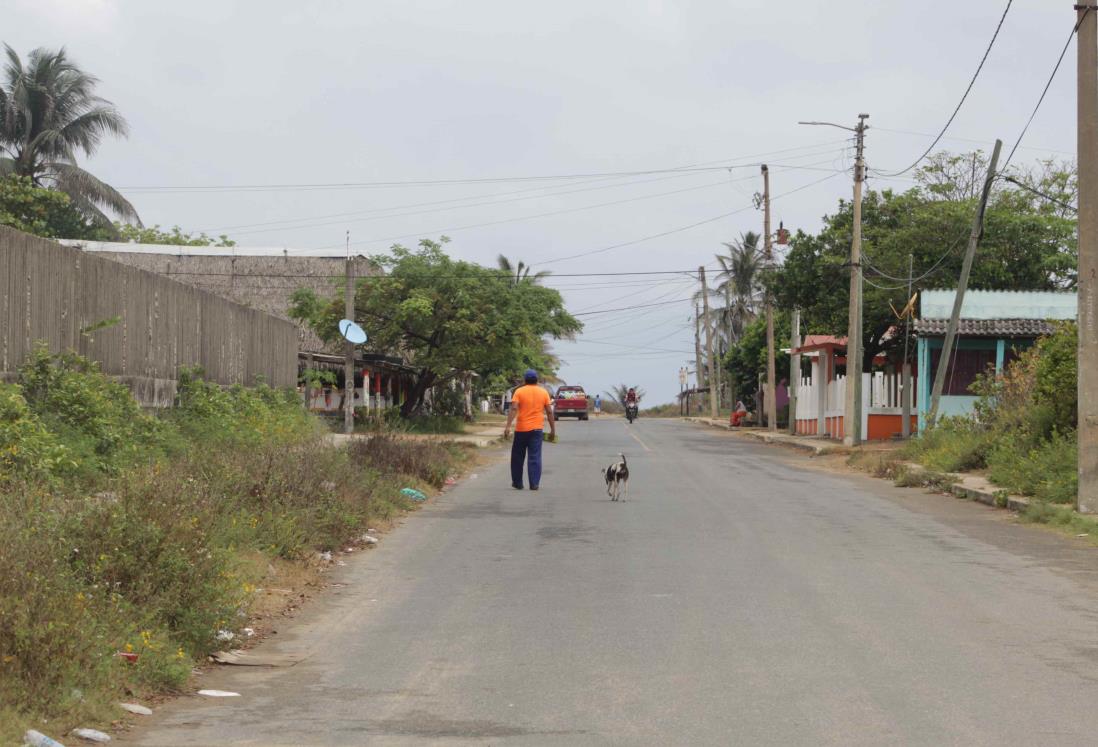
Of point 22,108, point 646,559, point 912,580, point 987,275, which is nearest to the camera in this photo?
point 912,580

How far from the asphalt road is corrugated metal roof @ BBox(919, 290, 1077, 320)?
21639mm

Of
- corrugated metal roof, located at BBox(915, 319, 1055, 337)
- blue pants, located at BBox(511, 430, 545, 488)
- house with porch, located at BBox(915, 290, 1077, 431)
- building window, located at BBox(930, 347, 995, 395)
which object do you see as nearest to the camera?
blue pants, located at BBox(511, 430, 545, 488)

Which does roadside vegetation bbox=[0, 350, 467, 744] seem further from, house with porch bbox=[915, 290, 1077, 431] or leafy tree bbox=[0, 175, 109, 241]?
leafy tree bbox=[0, 175, 109, 241]

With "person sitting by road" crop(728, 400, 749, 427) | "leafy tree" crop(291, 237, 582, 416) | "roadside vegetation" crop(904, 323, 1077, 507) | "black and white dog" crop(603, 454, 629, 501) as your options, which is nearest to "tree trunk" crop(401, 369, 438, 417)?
"leafy tree" crop(291, 237, 582, 416)

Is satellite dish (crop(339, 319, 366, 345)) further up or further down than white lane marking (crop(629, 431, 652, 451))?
further up

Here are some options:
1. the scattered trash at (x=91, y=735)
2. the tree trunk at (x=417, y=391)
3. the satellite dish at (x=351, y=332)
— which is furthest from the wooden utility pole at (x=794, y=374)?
the scattered trash at (x=91, y=735)

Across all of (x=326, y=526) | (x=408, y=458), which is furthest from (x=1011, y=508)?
(x=326, y=526)

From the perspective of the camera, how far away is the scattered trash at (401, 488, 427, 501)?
57.6 ft

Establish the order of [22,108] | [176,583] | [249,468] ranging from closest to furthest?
[176,583] < [249,468] < [22,108]

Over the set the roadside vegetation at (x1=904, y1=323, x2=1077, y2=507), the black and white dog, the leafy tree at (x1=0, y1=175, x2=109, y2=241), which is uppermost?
the leafy tree at (x1=0, y1=175, x2=109, y2=241)

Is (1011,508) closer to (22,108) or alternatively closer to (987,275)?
(987,275)

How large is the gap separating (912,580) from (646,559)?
241cm

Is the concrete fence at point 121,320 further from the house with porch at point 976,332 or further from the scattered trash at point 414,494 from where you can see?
the house with porch at point 976,332

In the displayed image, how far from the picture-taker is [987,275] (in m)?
42.6
